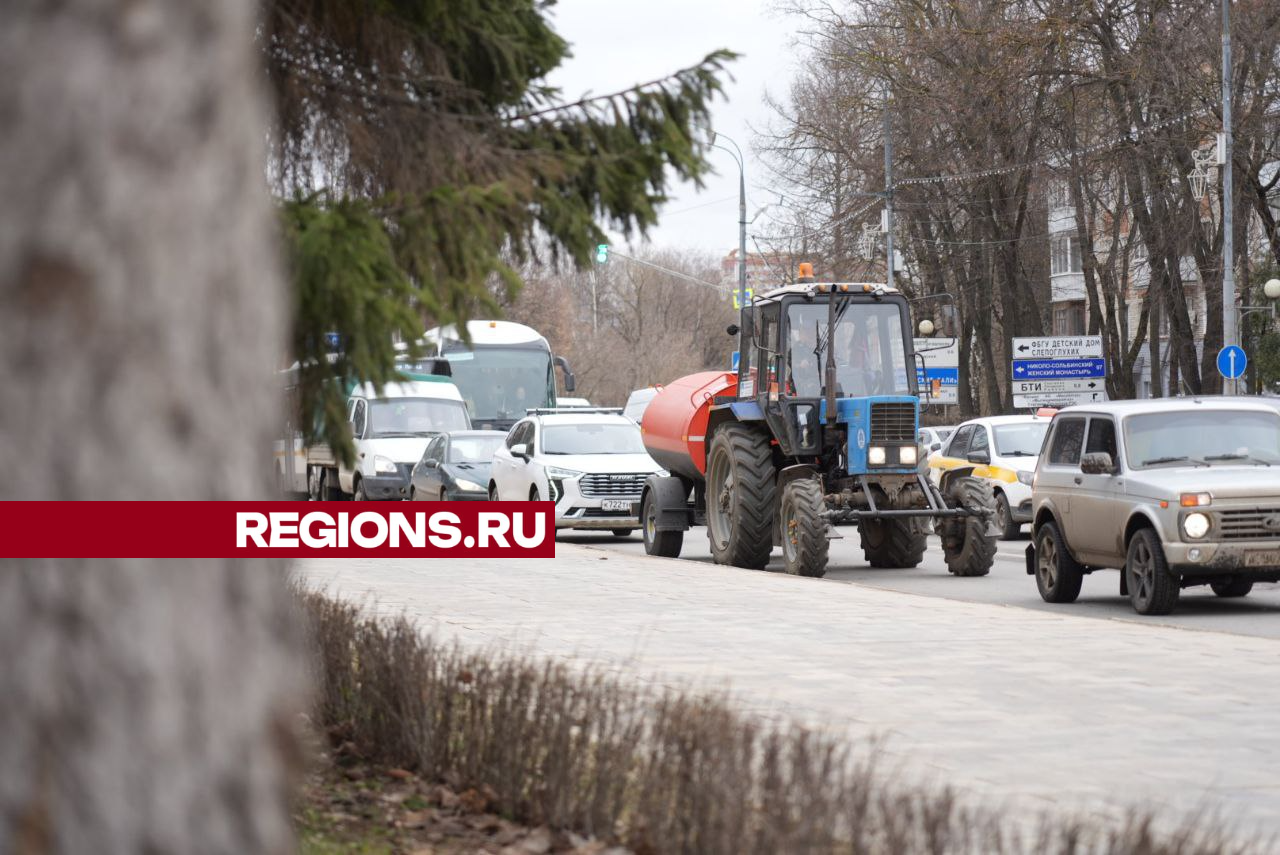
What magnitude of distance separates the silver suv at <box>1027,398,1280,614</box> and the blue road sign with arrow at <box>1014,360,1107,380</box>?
27.0 meters

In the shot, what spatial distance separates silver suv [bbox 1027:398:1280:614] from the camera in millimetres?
14195

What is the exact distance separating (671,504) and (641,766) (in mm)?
17133

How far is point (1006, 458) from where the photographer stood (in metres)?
26.9

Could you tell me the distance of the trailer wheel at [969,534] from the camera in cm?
1923

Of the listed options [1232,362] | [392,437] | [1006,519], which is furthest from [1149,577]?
[1232,362]

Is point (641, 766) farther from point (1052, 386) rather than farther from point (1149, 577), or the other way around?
point (1052, 386)

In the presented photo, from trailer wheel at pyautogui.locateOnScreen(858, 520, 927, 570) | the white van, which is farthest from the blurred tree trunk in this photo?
the white van

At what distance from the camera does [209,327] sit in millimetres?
2607

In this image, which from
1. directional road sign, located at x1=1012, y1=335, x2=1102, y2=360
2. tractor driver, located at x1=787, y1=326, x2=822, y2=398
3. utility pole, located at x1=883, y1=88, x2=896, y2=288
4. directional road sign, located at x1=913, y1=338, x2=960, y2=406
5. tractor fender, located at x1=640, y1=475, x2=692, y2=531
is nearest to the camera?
tractor driver, located at x1=787, y1=326, x2=822, y2=398

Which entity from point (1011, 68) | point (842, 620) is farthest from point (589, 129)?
point (1011, 68)

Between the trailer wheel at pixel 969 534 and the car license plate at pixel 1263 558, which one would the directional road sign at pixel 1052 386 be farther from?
the car license plate at pixel 1263 558

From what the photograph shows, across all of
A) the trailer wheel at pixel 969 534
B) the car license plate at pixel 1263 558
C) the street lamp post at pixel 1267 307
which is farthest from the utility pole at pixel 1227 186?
the car license plate at pixel 1263 558

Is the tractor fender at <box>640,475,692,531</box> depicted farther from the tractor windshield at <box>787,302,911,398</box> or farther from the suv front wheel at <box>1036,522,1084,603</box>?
the suv front wheel at <box>1036,522,1084,603</box>

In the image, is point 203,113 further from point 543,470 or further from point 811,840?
point 543,470
